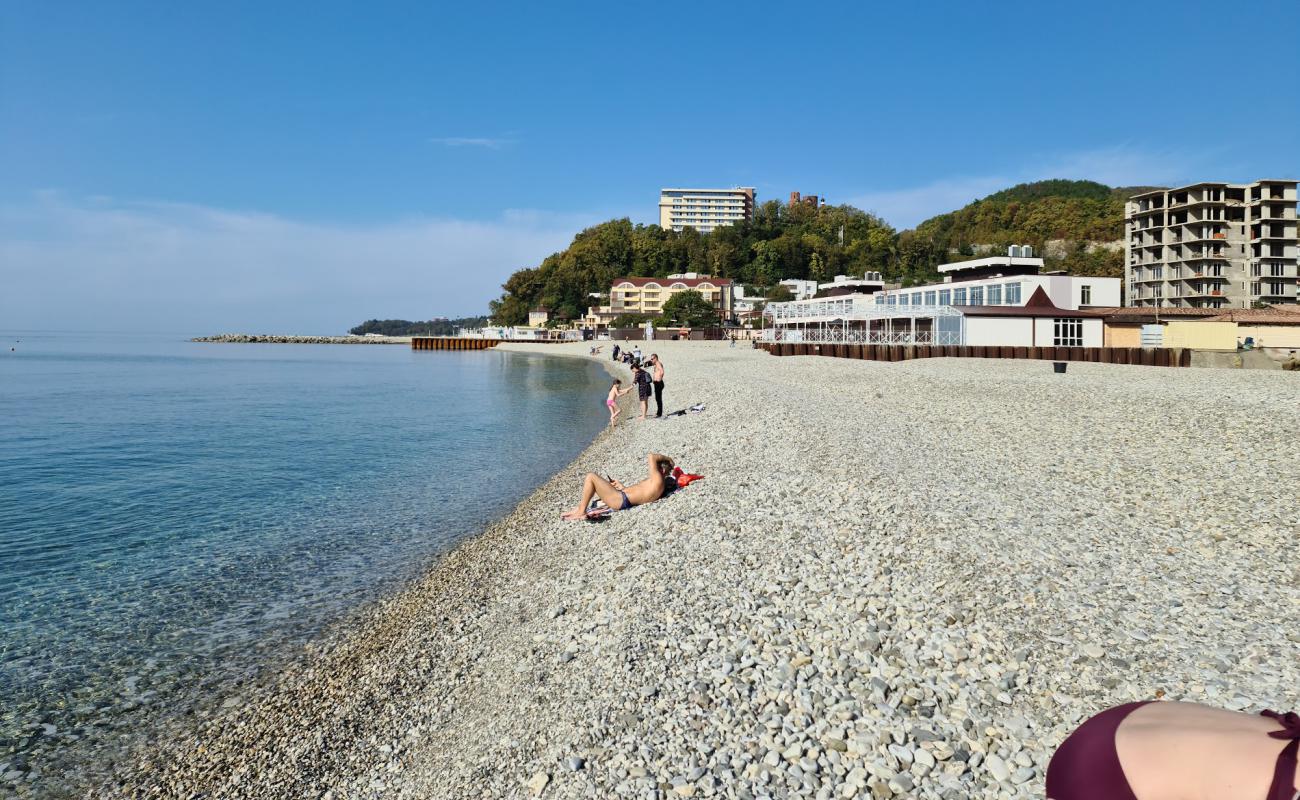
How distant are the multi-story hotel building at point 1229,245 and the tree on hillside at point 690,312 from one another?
54062 millimetres

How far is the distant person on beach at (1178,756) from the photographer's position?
209cm

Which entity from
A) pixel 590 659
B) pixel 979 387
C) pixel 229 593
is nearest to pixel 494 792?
pixel 590 659

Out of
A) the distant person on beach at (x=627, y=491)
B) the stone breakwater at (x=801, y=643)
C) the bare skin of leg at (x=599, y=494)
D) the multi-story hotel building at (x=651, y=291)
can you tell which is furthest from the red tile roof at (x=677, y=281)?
the bare skin of leg at (x=599, y=494)

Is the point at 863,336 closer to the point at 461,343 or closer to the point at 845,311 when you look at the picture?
the point at 845,311

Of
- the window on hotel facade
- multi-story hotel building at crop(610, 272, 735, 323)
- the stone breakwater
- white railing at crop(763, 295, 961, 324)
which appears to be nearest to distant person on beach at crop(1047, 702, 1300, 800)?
the stone breakwater

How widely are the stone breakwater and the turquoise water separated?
98 centimetres

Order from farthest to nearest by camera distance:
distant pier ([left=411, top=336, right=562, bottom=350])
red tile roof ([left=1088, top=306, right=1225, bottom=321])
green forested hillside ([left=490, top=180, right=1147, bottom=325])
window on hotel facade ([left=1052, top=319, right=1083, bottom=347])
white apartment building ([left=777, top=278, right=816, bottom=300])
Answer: distant pier ([left=411, top=336, right=562, bottom=350]) → green forested hillside ([left=490, top=180, right=1147, bottom=325]) → white apartment building ([left=777, top=278, right=816, bottom=300]) → window on hotel facade ([left=1052, top=319, right=1083, bottom=347]) → red tile roof ([left=1088, top=306, right=1225, bottom=321])

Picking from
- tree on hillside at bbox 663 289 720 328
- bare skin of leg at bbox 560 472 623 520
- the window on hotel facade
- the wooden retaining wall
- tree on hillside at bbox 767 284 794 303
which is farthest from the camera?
tree on hillside at bbox 767 284 794 303

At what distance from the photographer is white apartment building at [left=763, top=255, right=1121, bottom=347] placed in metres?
44.3

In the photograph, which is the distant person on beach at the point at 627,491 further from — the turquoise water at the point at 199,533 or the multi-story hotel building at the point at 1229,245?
the multi-story hotel building at the point at 1229,245

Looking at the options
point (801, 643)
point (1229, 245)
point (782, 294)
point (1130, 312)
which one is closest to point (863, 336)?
point (1130, 312)

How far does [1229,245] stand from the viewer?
240ft

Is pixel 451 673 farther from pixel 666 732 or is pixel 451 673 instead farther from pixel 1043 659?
pixel 1043 659

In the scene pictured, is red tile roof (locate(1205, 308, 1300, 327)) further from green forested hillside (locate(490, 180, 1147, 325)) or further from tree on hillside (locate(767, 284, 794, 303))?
tree on hillside (locate(767, 284, 794, 303))
